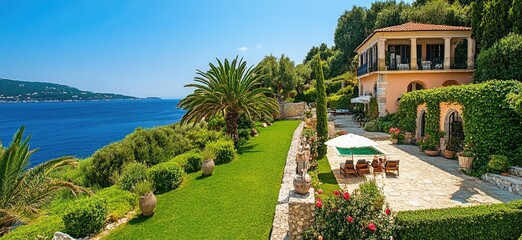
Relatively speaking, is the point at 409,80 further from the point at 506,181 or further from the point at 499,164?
the point at 506,181

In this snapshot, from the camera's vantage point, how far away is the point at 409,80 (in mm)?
27172

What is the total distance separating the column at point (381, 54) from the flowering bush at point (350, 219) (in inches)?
846

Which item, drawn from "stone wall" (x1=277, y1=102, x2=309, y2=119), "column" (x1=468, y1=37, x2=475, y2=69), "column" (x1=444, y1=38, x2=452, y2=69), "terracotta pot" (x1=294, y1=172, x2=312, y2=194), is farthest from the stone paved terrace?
"stone wall" (x1=277, y1=102, x2=309, y2=119)

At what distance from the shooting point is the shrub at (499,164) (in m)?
11.8

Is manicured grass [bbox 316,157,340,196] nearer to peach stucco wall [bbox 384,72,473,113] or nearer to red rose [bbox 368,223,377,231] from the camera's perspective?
red rose [bbox 368,223,377,231]

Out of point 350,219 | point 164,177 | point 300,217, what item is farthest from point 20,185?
point 350,219

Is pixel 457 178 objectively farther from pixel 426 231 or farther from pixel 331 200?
pixel 331 200

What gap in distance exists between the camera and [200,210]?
1051cm

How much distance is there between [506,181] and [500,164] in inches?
37.1

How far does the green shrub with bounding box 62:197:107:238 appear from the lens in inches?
338

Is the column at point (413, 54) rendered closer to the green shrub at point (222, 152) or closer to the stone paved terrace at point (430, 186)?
the stone paved terrace at point (430, 186)

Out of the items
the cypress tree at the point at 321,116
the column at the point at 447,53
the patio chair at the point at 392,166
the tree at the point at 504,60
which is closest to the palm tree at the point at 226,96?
the cypress tree at the point at 321,116

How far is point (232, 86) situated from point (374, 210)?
14.7 m

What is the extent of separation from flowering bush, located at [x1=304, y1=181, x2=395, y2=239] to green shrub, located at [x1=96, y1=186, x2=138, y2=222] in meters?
6.52
